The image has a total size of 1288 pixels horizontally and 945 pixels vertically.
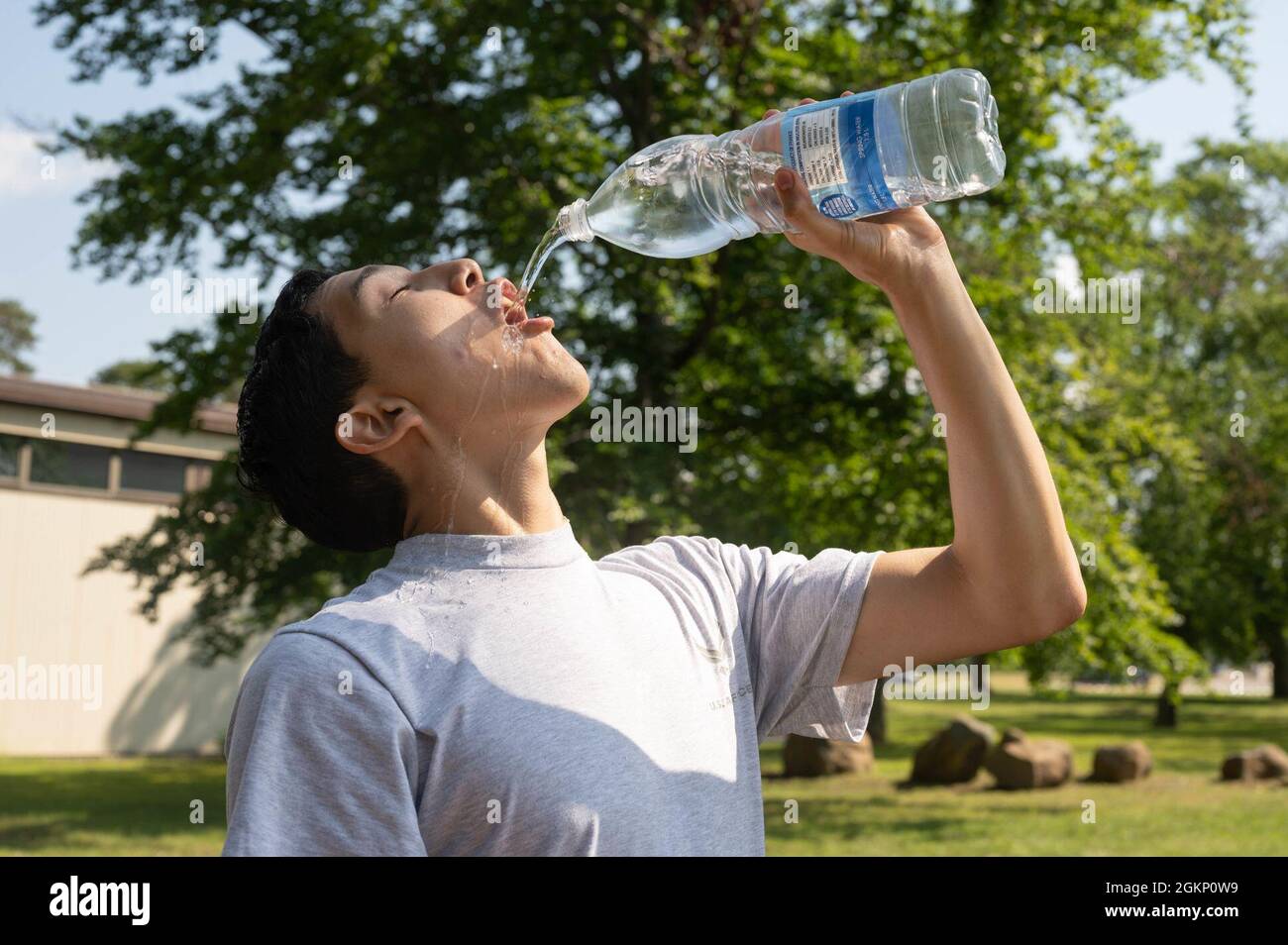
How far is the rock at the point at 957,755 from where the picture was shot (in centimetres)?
1455

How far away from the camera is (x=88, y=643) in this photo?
17.3 metres

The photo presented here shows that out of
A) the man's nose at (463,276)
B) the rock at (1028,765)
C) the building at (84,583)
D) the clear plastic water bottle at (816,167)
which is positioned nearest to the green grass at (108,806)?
the building at (84,583)

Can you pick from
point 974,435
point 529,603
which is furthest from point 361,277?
point 974,435

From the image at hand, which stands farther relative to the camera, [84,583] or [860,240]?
[84,583]

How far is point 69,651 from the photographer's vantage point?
675 inches

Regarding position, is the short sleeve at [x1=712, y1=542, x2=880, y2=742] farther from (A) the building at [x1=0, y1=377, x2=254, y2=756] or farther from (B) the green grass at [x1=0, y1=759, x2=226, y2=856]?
(A) the building at [x1=0, y1=377, x2=254, y2=756]

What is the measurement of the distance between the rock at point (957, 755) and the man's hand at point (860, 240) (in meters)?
13.6

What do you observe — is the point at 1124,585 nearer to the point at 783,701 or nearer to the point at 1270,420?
the point at 783,701

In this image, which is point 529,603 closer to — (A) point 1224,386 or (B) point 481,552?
(B) point 481,552

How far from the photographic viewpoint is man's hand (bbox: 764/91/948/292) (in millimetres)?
1757

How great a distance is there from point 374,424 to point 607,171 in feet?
24.7

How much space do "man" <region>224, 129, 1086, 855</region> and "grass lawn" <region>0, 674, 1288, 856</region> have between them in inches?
340

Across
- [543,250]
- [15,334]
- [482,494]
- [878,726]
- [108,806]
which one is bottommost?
[878,726]
